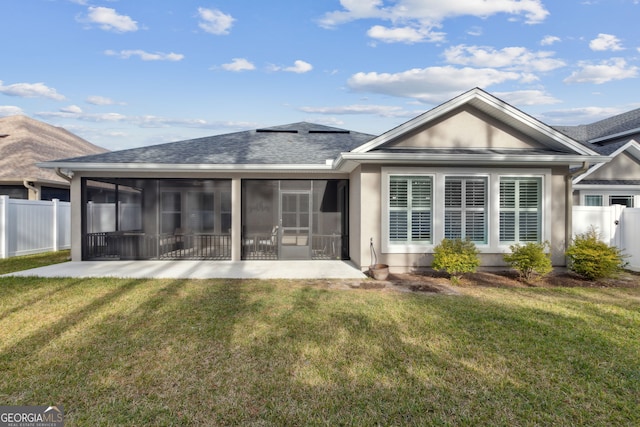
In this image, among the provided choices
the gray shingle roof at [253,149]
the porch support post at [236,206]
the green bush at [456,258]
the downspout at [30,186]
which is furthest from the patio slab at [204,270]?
the downspout at [30,186]

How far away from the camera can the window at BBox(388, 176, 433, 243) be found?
882 centimetres

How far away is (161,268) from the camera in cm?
947

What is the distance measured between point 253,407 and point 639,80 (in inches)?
1109

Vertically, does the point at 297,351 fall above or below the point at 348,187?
below

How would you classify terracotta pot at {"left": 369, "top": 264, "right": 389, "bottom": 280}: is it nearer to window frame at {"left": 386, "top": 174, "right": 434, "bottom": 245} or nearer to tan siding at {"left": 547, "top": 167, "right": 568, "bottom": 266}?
window frame at {"left": 386, "top": 174, "right": 434, "bottom": 245}

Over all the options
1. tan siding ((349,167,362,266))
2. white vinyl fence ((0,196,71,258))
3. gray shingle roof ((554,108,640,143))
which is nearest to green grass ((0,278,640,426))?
tan siding ((349,167,362,266))

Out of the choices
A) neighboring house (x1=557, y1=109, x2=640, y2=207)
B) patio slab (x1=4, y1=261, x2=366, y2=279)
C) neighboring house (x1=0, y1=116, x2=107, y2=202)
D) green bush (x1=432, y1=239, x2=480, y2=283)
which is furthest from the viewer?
neighboring house (x1=0, y1=116, x2=107, y2=202)

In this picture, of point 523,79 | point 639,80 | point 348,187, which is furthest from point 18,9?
point 639,80

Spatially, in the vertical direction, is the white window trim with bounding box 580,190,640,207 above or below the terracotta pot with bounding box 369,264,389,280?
above

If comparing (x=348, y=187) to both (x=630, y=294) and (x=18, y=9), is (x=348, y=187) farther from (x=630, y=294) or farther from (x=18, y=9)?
(x=18, y=9)

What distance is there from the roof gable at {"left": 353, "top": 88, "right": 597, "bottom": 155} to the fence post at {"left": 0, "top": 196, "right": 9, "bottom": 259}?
12.1 m

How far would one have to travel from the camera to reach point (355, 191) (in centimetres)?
974

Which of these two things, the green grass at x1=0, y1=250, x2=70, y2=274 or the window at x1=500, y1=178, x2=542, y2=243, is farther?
the green grass at x1=0, y1=250, x2=70, y2=274

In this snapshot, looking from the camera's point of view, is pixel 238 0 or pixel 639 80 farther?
pixel 639 80
